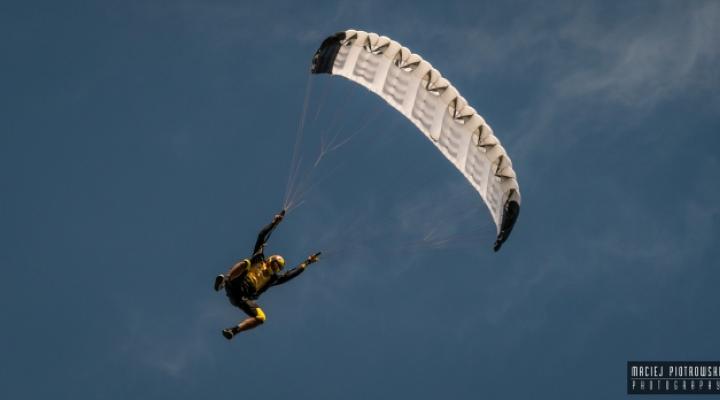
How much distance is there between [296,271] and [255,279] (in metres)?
0.87

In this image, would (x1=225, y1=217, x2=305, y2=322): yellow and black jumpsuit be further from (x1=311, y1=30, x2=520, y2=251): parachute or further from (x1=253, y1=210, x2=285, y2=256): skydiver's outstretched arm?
(x1=311, y1=30, x2=520, y2=251): parachute

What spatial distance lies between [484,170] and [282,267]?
497cm

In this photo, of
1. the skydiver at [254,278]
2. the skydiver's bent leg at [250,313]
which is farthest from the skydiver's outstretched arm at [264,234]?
the skydiver's bent leg at [250,313]

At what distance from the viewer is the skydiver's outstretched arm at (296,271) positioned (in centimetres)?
2662

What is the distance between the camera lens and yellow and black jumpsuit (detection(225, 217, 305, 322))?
2625 centimetres

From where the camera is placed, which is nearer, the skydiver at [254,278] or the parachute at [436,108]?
the skydiver at [254,278]

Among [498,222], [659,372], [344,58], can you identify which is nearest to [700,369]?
[659,372]

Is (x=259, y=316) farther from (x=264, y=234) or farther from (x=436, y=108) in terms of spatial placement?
(x=436, y=108)

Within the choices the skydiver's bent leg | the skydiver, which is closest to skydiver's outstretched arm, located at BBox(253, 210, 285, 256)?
the skydiver

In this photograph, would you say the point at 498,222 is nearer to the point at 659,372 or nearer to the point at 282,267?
the point at 282,267

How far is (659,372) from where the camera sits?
35938 millimetres

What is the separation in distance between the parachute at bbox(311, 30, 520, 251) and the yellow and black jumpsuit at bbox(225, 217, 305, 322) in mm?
4451

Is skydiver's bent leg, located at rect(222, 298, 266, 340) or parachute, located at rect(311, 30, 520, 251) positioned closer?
→ skydiver's bent leg, located at rect(222, 298, 266, 340)

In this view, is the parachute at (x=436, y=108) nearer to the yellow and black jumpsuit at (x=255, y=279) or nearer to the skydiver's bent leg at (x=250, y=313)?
the yellow and black jumpsuit at (x=255, y=279)
